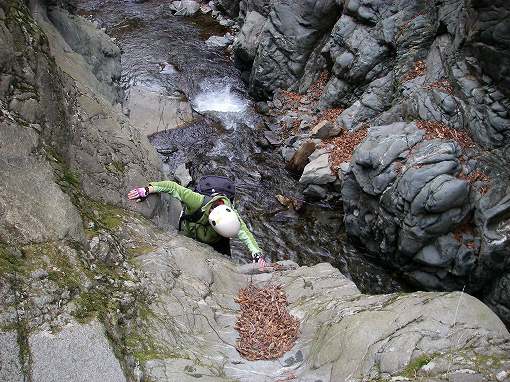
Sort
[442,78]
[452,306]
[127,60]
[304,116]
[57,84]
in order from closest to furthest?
[452,306]
[57,84]
[442,78]
[304,116]
[127,60]

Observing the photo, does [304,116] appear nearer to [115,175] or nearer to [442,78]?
[442,78]

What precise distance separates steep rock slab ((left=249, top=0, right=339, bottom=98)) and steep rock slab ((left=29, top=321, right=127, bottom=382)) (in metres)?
17.6

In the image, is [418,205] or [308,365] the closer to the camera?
[308,365]

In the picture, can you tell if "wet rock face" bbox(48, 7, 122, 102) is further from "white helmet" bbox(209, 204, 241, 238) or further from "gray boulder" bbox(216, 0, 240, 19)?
"gray boulder" bbox(216, 0, 240, 19)

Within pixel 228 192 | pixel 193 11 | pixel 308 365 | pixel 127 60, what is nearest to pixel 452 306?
pixel 308 365

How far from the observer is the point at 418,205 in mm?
11898

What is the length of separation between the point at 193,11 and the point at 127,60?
7.96 m

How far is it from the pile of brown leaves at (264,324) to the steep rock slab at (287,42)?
49.8ft

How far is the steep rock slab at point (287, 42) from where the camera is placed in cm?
2062

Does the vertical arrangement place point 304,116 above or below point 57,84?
above

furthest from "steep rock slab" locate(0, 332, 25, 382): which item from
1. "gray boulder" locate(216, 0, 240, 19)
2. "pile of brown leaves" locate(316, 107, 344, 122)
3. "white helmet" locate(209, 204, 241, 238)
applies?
"gray boulder" locate(216, 0, 240, 19)

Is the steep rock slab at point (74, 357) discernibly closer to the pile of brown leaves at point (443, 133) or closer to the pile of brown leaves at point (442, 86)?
the pile of brown leaves at point (443, 133)

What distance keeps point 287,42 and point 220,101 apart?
12.7ft

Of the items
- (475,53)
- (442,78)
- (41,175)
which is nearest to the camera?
(41,175)
